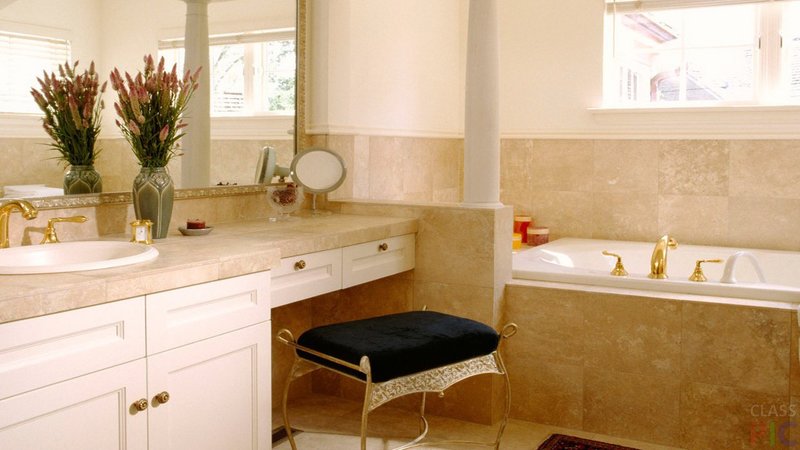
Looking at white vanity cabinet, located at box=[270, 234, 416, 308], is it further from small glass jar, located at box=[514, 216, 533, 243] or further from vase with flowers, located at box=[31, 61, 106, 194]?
small glass jar, located at box=[514, 216, 533, 243]

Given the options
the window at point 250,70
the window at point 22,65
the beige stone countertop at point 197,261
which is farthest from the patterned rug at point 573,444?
the window at point 22,65

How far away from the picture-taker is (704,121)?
4.07 metres

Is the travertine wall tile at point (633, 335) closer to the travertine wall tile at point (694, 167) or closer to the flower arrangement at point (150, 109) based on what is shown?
the travertine wall tile at point (694, 167)

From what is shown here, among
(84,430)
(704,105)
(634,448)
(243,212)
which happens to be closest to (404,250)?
(243,212)

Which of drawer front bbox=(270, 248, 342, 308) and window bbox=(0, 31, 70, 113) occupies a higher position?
window bbox=(0, 31, 70, 113)

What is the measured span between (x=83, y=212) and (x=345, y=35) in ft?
5.08

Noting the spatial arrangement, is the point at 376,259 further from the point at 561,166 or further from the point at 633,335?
the point at 561,166

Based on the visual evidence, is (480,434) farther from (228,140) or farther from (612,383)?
(228,140)

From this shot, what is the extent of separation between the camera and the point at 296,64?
11.2 ft

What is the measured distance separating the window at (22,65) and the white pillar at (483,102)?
1.50 m

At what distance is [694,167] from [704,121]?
24 cm

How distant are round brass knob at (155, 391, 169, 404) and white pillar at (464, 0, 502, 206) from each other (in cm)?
152

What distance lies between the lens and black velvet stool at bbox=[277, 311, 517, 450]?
89.9 inches

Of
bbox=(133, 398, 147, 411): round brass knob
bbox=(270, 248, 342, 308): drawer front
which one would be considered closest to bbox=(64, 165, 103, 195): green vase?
bbox=(270, 248, 342, 308): drawer front
